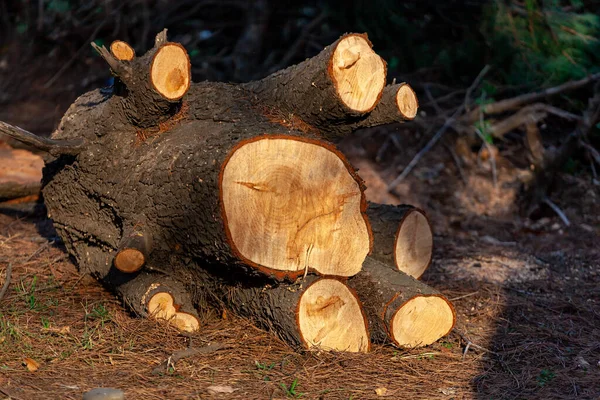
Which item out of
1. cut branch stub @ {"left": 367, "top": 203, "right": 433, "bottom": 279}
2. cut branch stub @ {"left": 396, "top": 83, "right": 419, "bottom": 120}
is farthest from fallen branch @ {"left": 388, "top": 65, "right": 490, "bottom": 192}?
cut branch stub @ {"left": 396, "top": 83, "right": 419, "bottom": 120}

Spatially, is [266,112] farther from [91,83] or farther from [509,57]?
[91,83]

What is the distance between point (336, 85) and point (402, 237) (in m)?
1.22

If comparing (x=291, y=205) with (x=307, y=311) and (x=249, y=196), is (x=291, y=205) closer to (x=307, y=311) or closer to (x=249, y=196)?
(x=249, y=196)

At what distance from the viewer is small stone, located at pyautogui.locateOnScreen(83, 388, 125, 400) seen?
8.68 feet

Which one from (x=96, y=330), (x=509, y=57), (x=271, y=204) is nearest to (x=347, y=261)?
(x=271, y=204)

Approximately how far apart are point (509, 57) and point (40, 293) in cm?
456

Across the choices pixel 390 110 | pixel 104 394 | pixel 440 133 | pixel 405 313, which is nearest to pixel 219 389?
pixel 104 394

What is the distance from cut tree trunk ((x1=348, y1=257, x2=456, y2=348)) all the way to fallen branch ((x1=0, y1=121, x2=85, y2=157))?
5.42 ft

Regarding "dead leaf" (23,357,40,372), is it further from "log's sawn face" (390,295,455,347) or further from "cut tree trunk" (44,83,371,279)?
"log's sawn face" (390,295,455,347)

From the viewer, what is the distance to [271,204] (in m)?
3.24

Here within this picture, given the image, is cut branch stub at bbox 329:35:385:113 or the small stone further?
cut branch stub at bbox 329:35:385:113

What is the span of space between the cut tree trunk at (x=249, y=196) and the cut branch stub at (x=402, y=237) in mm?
431

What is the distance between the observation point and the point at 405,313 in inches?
137

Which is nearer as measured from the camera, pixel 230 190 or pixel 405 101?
pixel 230 190
